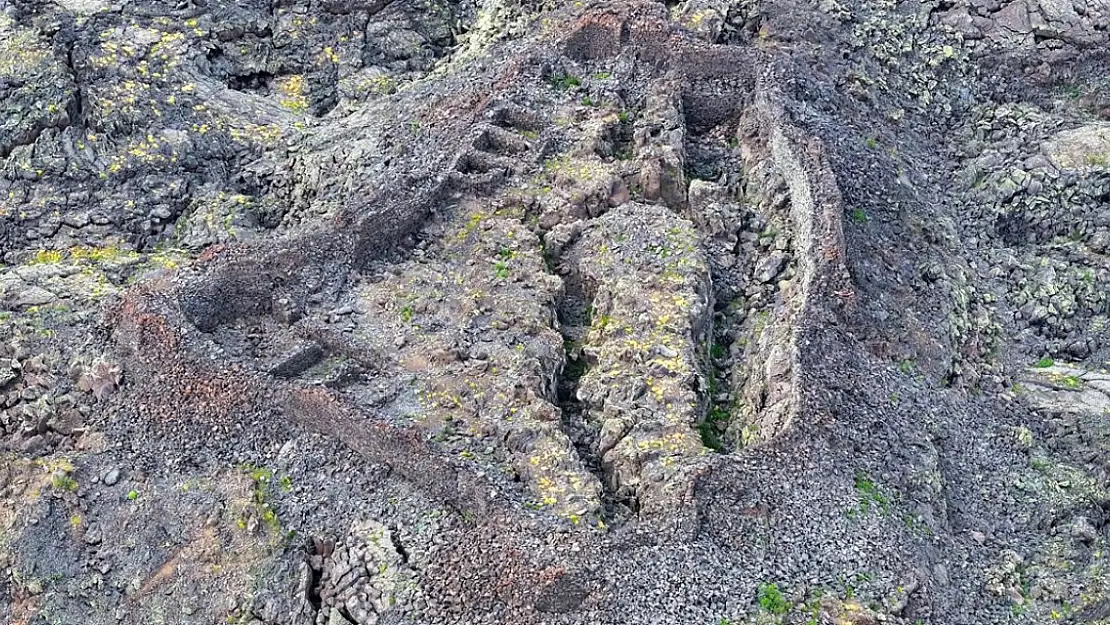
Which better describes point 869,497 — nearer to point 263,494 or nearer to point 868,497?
point 868,497

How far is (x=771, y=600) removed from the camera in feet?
80.1

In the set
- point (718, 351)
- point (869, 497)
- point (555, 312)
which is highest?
Result: point (555, 312)

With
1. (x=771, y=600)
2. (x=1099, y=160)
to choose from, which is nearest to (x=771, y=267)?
(x=771, y=600)

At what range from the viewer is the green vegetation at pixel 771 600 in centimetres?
2428

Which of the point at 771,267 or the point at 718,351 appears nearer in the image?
the point at 718,351

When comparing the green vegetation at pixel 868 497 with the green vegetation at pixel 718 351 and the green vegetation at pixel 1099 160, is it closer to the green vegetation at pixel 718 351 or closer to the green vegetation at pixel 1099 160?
the green vegetation at pixel 718 351

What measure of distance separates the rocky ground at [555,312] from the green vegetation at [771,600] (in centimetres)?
8

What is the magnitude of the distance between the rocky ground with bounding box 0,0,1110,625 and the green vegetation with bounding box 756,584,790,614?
82mm

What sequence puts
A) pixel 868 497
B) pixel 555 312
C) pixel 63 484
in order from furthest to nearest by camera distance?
pixel 555 312
pixel 63 484
pixel 868 497

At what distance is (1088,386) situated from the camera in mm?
31406

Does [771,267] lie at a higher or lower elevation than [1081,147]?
lower

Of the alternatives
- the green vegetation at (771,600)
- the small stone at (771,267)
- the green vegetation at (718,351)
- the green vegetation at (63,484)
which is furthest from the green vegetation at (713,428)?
the green vegetation at (63,484)

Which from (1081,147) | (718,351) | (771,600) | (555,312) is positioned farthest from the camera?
(1081,147)

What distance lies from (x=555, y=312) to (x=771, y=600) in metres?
8.84
